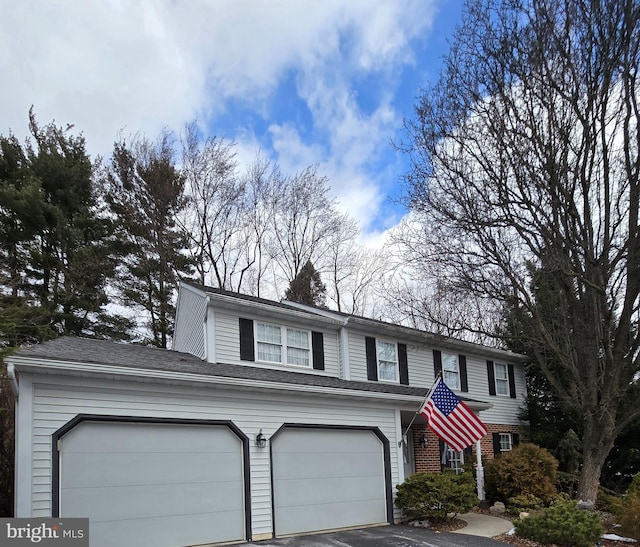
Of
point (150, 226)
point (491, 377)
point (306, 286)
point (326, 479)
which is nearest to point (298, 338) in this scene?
point (326, 479)

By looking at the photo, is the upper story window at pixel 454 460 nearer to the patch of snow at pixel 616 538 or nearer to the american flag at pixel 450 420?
the american flag at pixel 450 420

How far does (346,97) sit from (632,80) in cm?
760

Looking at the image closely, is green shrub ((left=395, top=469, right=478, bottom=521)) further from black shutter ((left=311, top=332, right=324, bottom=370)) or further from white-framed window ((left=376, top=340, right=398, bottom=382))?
white-framed window ((left=376, top=340, right=398, bottom=382))

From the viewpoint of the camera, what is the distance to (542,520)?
34.9 feet

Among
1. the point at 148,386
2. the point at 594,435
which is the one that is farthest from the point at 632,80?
the point at 148,386

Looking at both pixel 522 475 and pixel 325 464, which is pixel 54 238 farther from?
pixel 522 475

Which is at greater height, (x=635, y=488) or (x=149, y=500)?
(x=149, y=500)

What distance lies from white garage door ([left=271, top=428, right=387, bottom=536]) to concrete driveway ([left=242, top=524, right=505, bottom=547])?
0.43 metres

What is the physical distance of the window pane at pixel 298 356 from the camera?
15562 mm

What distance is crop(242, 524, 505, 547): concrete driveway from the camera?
1046 centimetres

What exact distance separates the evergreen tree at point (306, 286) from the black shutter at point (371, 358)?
38.1ft

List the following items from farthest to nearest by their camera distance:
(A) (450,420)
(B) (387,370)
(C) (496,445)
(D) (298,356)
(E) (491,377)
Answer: (E) (491,377) < (C) (496,445) < (B) (387,370) < (D) (298,356) < (A) (450,420)

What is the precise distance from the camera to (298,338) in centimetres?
1591

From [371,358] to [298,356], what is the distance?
271 centimetres
